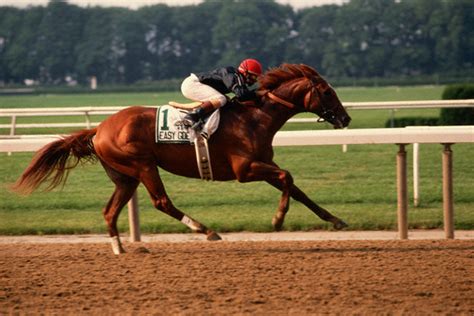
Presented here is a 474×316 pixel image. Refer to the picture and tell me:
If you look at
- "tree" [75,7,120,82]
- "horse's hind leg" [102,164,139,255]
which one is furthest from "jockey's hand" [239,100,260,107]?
"tree" [75,7,120,82]

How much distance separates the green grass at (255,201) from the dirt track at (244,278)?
142 cm

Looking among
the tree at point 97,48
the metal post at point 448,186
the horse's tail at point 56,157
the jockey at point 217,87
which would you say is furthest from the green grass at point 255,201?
the tree at point 97,48

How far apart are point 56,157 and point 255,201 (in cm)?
317

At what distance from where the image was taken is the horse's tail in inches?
276

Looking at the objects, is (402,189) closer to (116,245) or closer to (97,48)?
(116,245)

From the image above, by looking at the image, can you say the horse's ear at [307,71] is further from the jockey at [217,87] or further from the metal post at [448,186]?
the metal post at [448,186]

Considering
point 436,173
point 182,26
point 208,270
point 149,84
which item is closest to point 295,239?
point 208,270

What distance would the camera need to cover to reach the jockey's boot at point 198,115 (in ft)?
21.7

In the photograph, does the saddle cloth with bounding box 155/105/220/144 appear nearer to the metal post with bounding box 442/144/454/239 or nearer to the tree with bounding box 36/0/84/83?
the metal post with bounding box 442/144/454/239

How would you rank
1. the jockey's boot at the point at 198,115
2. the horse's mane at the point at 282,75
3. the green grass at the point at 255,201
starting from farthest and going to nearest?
the green grass at the point at 255,201
the horse's mane at the point at 282,75
the jockey's boot at the point at 198,115

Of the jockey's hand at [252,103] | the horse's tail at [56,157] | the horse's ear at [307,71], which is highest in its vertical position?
the horse's ear at [307,71]

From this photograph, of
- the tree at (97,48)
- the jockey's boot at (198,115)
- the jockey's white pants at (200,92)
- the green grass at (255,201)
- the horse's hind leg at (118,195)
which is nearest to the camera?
the jockey's boot at (198,115)

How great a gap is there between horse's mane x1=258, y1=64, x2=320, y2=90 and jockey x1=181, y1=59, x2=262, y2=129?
11 cm

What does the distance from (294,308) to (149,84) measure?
51591 millimetres
